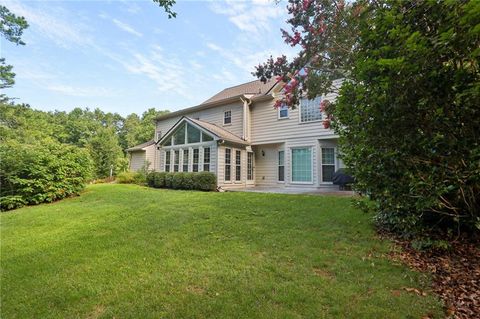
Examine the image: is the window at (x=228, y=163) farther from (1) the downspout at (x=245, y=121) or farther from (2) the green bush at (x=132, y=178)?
(2) the green bush at (x=132, y=178)

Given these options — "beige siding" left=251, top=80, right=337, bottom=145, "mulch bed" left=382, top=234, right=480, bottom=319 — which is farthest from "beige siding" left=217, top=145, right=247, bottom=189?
"mulch bed" left=382, top=234, right=480, bottom=319

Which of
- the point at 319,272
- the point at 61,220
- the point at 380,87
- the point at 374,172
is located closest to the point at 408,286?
the point at 319,272

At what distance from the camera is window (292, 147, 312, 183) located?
13.1m

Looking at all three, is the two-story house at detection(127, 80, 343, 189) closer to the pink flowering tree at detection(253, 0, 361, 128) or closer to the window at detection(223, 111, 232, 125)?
the window at detection(223, 111, 232, 125)

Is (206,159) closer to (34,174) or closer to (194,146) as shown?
(194,146)

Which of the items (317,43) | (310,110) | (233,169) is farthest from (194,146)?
(317,43)

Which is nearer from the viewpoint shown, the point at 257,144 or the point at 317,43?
the point at 317,43

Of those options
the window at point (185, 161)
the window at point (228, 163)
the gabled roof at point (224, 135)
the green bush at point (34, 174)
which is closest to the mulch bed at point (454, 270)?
the window at point (228, 163)

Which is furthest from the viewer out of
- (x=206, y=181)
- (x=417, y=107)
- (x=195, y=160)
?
(x=195, y=160)

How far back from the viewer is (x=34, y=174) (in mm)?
9766

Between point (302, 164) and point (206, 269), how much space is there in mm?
10643

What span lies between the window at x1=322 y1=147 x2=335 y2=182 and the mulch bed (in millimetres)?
8037

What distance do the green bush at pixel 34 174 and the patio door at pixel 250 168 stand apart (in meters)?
9.04

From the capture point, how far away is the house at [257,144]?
12.8m
